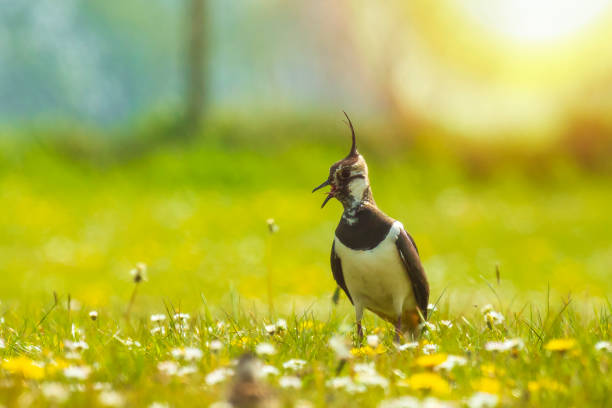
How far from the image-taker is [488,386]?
101 inches

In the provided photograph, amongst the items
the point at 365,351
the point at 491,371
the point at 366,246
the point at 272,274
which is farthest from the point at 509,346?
the point at 272,274

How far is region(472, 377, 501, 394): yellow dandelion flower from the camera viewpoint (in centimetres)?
256

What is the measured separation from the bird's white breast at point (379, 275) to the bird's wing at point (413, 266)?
2 cm

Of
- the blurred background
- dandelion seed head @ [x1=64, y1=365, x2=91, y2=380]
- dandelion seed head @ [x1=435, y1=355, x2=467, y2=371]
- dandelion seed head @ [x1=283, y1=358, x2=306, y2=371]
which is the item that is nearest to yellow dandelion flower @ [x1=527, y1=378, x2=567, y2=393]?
dandelion seed head @ [x1=435, y1=355, x2=467, y2=371]

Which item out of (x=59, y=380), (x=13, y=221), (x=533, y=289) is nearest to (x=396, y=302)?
(x=59, y=380)

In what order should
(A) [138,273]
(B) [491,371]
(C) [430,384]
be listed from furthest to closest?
1. (A) [138,273]
2. (B) [491,371]
3. (C) [430,384]

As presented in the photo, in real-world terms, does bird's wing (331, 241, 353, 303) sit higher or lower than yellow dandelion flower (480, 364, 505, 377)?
higher

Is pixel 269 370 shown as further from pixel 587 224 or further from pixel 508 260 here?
pixel 587 224

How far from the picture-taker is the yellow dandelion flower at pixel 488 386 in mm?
2557

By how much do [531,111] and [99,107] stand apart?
10.7 m

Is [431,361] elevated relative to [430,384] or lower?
elevated

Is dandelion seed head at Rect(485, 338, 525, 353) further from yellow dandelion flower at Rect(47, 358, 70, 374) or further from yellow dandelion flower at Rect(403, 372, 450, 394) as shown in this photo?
yellow dandelion flower at Rect(47, 358, 70, 374)

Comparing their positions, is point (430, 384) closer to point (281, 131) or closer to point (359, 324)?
point (359, 324)

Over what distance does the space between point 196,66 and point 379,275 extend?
1489 centimetres
